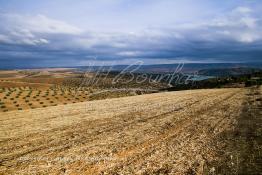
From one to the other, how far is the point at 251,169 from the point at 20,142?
9.53 metres

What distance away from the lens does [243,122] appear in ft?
66.2

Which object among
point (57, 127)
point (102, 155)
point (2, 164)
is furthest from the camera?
point (57, 127)

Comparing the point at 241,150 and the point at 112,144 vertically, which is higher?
the point at 112,144

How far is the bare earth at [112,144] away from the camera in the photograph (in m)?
11.2

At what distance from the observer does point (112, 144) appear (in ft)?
Answer: 47.5

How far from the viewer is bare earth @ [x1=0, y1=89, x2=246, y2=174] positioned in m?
11.2

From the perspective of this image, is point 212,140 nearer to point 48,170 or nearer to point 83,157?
point 83,157

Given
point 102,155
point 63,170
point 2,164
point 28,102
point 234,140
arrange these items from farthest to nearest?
1. point 28,102
2. point 234,140
3. point 102,155
4. point 2,164
5. point 63,170

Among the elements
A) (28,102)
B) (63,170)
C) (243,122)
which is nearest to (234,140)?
(243,122)

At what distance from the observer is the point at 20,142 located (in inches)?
600

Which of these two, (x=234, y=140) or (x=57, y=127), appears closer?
(x=234, y=140)

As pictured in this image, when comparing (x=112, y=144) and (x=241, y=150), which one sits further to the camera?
(x=112, y=144)

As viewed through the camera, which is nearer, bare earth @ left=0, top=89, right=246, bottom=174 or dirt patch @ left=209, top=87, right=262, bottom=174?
dirt patch @ left=209, top=87, right=262, bottom=174

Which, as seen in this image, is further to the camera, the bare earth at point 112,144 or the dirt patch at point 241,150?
the bare earth at point 112,144
